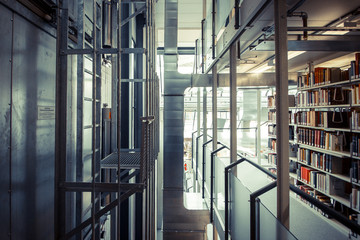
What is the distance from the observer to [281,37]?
139 centimetres

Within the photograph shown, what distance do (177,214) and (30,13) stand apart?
13.0 ft

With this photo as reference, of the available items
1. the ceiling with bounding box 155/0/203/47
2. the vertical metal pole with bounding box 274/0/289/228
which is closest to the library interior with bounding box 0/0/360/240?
the vertical metal pole with bounding box 274/0/289/228

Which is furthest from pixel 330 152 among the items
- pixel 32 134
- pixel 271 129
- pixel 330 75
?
pixel 32 134

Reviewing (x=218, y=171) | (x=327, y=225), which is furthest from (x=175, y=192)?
(x=327, y=225)

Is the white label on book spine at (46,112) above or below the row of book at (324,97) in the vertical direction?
below

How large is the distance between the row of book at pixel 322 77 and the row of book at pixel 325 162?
1.18 meters

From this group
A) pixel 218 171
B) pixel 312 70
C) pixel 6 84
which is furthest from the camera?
pixel 312 70

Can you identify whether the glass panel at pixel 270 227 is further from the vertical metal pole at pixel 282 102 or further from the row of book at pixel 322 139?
the row of book at pixel 322 139

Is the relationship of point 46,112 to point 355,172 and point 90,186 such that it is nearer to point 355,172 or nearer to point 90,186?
point 90,186

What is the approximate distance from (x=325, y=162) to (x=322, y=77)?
4.51 feet

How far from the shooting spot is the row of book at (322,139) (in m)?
A: 3.36

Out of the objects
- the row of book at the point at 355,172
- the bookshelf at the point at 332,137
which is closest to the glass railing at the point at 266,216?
the row of book at the point at 355,172

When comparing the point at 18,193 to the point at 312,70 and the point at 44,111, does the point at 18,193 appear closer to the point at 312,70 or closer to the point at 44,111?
the point at 44,111

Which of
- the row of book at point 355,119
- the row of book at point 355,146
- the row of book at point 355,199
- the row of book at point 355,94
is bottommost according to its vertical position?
the row of book at point 355,199
